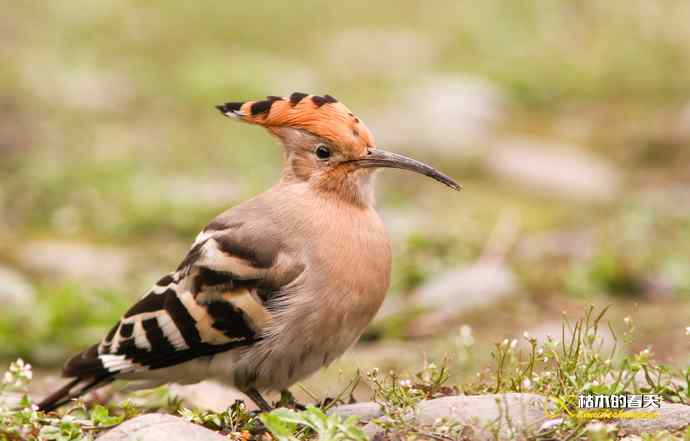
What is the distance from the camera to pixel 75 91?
846cm

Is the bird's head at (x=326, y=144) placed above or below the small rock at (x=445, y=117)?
below

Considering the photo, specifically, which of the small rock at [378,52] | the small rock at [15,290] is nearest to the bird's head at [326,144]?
the small rock at [15,290]

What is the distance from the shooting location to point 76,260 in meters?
5.57

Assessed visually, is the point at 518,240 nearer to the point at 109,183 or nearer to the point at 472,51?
the point at 109,183

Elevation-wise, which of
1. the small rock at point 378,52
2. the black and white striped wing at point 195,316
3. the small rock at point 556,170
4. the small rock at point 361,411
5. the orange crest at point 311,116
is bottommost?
the small rock at point 361,411

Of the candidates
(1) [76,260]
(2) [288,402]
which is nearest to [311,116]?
(2) [288,402]

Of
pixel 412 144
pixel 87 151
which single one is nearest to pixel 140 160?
pixel 87 151

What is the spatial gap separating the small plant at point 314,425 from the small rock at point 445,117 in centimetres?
461

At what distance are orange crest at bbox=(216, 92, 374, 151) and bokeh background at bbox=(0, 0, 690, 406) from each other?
0.70 m

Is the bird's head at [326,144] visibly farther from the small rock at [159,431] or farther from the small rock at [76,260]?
the small rock at [76,260]

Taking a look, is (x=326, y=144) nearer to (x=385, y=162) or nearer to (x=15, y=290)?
(x=385, y=162)

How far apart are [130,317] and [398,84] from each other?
5.38 m

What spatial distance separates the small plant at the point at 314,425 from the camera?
2.63 meters

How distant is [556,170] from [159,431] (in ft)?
15.3
